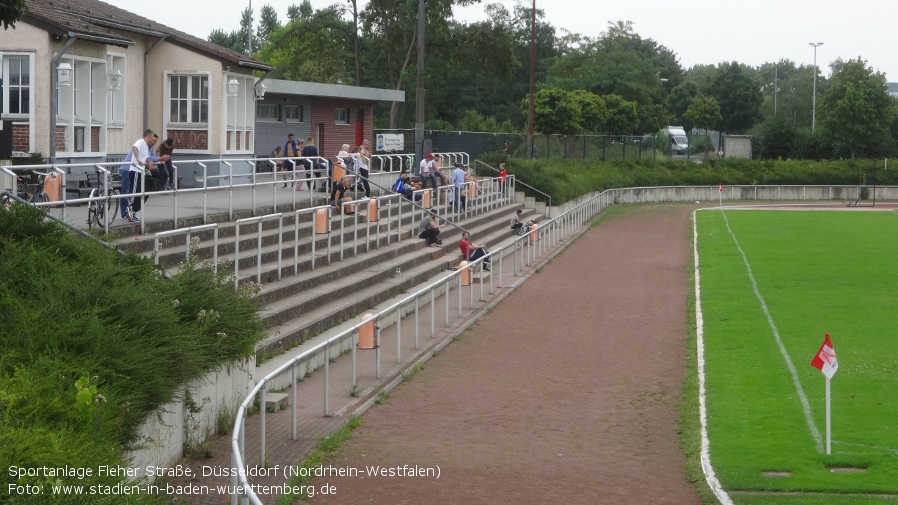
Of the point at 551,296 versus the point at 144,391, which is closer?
the point at 144,391

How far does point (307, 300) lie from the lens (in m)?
18.5

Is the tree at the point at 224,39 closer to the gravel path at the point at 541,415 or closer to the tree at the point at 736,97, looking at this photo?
the tree at the point at 736,97

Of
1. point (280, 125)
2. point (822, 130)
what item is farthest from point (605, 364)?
point (822, 130)

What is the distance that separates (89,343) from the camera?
9180mm

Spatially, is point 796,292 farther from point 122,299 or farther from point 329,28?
point 329,28

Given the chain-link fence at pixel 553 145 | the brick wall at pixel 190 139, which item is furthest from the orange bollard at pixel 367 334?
the chain-link fence at pixel 553 145

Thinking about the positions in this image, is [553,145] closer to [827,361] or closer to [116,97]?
[116,97]

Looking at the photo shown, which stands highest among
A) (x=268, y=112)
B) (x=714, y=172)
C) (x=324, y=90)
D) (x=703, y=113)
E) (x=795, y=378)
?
(x=703, y=113)

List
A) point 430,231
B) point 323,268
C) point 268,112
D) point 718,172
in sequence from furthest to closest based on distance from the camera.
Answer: point 718,172 → point 268,112 → point 430,231 → point 323,268

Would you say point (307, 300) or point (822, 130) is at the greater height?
point (822, 130)

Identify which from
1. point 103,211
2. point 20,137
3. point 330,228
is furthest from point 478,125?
point 103,211

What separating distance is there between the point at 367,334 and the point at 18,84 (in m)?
11.9

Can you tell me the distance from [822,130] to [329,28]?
1410 inches

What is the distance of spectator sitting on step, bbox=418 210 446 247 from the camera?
28.2 meters
